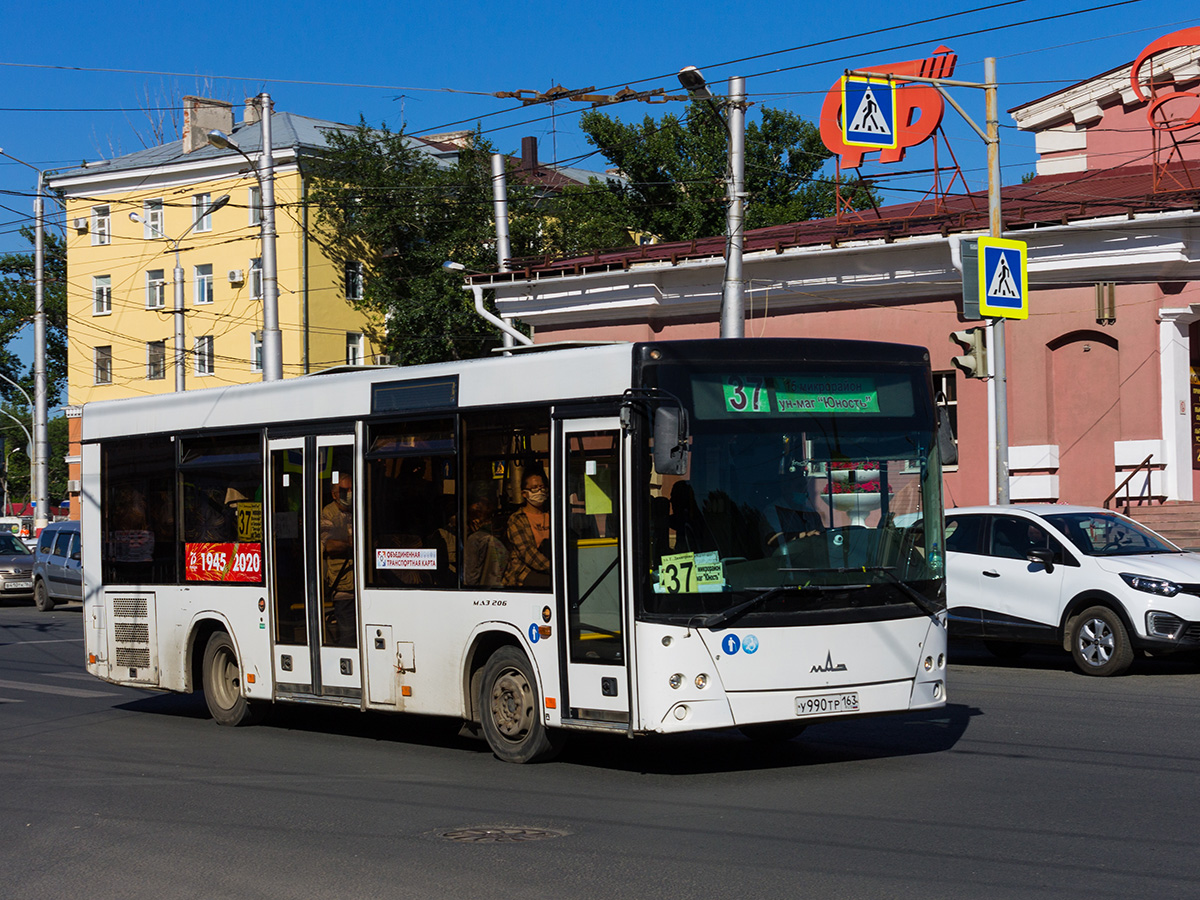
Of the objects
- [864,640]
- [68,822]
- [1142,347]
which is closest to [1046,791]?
[864,640]

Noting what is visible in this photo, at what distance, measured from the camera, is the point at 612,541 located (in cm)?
933

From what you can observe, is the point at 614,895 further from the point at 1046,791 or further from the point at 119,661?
the point at 119,661

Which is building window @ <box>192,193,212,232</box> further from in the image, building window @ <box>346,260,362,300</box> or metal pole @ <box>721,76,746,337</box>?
metal pole @ <box>721,76,746,337</box>

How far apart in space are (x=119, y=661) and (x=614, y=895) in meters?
8.82

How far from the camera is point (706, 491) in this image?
9.12 meters

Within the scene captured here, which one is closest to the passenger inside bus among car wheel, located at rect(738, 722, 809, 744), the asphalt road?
the asphalt road

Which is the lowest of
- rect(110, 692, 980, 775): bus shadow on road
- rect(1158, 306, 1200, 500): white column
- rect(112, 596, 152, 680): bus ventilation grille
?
rect(110, 692, 980, 775): bus shadow on road

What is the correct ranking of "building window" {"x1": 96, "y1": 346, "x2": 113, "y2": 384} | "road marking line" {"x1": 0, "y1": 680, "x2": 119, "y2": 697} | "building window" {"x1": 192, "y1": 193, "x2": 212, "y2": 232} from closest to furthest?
"road marking line" {"x1": 0, "y1": 680, "x2": 119, "y2": 697} → "building window" {"x1": 192, "y1": 193, "x2": 212, "y2": 232} → "building window" {"x1": 96, "y1": 346, "x2": 113, "y2": 384}

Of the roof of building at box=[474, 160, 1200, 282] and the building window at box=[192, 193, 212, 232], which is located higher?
the building window at box=[192, 193, 212, 232]

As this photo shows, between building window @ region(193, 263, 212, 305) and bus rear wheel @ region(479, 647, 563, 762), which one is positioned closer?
bus rear wheel @ region(479, 647, 563, 762)

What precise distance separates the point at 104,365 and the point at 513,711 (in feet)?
187

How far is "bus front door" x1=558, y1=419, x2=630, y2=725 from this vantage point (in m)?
9.26

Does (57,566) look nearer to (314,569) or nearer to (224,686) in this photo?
(224,686)

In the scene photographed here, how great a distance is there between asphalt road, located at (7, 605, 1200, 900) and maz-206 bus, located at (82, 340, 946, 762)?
0.49 m
